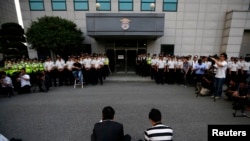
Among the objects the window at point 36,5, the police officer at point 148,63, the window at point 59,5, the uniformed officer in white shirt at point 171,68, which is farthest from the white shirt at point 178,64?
the window at point 36,5

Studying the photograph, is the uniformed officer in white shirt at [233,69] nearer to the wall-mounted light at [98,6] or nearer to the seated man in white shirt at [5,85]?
the wall-mounted light at [98,6]

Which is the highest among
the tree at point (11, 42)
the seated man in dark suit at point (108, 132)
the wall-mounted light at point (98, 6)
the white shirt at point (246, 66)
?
the wall-mounted light at point (98, 6)

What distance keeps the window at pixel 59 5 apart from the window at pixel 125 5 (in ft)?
17.4

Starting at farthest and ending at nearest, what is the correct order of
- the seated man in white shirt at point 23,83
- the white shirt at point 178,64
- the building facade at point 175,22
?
the building facade at point 175,22 → the white shirt at point 178,64 → the seated man in white shirt at point 23,83

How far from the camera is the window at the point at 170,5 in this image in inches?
484

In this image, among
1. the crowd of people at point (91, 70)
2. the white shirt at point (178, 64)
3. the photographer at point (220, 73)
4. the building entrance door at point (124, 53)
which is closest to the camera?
the photographer at point (220, 73)

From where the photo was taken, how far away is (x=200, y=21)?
12.5 m

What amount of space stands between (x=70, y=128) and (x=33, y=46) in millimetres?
9354

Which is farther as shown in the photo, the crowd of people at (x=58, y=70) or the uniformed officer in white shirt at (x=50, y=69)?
the uniformed officer in white shirt at (x=50, y=69)

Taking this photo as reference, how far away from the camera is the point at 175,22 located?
492 inches

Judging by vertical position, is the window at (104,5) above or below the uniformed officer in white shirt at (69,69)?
above

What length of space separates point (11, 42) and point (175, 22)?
17137 millimetres

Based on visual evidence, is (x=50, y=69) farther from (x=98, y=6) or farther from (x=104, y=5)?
(x=104, y=5)

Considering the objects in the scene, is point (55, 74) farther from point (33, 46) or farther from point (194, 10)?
point (194, 10)
